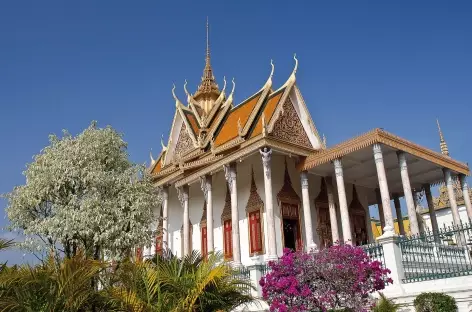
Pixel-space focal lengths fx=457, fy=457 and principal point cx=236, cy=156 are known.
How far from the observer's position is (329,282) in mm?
7410

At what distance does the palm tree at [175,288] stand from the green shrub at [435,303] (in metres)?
3.08

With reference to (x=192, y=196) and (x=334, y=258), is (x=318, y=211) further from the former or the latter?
(x=334, y=258)

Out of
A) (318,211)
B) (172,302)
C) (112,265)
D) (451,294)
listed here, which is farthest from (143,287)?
(318,211)

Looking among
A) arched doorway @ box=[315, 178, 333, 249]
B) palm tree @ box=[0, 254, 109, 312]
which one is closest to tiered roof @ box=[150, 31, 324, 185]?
arched doorway @ box=[315, 178, 333, 249]

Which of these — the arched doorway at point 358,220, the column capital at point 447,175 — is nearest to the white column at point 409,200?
the column capital at point 447,175

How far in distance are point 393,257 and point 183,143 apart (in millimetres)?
13160

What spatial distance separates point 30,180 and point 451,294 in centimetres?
1041

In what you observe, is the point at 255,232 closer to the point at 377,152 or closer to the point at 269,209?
the point at 269,209

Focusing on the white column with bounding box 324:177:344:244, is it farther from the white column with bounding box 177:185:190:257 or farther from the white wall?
the white column with bounding box 177:185:190:257

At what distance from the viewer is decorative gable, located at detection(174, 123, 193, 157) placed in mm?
20359

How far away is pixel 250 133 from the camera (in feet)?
53.9

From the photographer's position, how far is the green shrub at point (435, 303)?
7512mm

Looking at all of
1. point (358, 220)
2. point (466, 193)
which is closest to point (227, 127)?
point (358, 220)

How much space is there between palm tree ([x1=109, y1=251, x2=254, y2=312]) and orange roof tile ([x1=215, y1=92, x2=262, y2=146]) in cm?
1066
